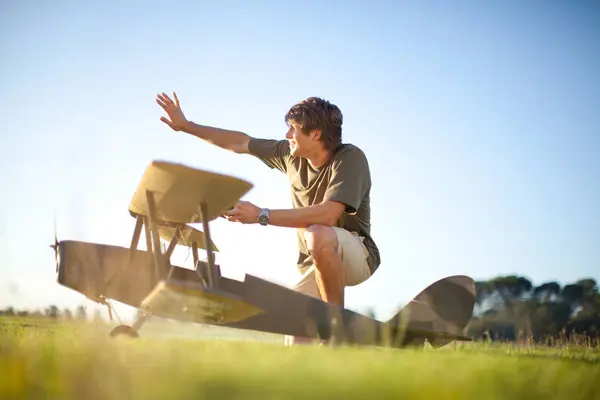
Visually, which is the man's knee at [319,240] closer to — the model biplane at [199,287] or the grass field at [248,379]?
the model biplane at [199,287]

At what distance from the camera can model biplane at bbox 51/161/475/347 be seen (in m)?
5.46

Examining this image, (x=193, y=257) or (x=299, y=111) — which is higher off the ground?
(x=299, y=111)

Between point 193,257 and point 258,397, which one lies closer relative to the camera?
point 258,397

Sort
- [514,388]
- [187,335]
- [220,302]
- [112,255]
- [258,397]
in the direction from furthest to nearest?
1. [112,255]
2. [220,302]
3. [187,335]
4. [514,388]
5. [258,397]

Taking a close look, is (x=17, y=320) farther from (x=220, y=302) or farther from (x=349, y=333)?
(x=349, y=333)

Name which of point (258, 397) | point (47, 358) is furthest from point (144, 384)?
point (47, 358)

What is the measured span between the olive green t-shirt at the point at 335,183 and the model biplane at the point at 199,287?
1248 millimetres

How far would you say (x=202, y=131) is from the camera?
929 centimetres

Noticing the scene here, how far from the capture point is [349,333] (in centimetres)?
658

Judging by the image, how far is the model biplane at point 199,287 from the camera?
5.46 meters

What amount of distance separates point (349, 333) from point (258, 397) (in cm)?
465

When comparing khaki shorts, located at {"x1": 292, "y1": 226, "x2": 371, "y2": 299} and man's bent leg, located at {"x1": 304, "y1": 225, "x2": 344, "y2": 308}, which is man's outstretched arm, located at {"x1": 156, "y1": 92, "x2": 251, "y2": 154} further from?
man's bent leg, located at {"x1": 304, "y1": 225, "x2": 344, "y2": 308}

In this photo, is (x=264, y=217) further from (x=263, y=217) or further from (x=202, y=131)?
(x=202, y=131)

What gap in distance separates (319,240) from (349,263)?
0.70m
